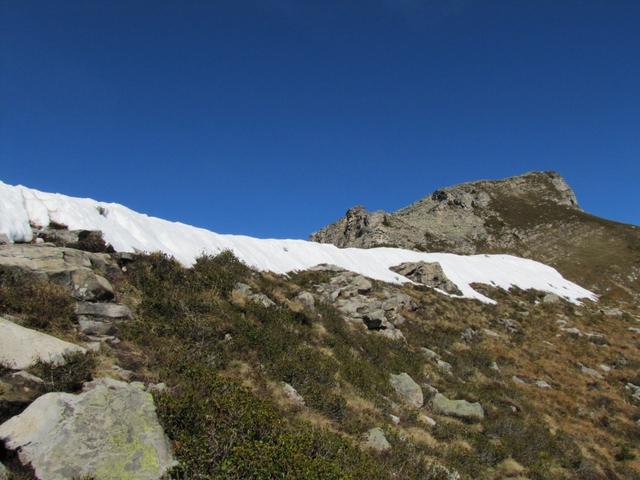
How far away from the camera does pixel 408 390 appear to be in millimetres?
13555

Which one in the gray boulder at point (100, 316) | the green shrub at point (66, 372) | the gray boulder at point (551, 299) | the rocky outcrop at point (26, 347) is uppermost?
the gray boulder at point (551, 299)

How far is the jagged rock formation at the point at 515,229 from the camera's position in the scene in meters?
64.6

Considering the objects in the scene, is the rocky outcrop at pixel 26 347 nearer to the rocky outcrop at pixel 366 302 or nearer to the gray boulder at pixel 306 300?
the gray boulder at pixel 306 300

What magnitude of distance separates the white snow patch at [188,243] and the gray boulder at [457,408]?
32.4ft

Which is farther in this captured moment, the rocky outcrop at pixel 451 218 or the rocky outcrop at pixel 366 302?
the rocky outcrop at pixel 451 218

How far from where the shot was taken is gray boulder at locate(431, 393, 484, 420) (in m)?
13.4

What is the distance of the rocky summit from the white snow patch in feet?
0.34

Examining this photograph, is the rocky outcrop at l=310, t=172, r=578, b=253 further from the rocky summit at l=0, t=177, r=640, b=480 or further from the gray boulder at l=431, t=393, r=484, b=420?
the gray boulder at l=431, t=393, r=484, b=420

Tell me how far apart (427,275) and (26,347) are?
88.4 ft

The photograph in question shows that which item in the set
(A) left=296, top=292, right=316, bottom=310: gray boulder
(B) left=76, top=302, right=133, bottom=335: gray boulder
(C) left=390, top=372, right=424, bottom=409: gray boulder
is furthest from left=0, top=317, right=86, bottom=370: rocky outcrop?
(A) left=296, top=292, right=316, bottom=310: gray boulder

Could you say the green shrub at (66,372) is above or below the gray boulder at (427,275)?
below

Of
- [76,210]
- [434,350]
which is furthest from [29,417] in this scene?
[434,350]

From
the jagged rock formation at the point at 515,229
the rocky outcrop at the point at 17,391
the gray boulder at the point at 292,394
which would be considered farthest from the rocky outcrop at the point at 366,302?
the jagged rock formation at the point at 515,229

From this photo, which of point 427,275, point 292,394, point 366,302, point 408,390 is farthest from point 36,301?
point 427,275
